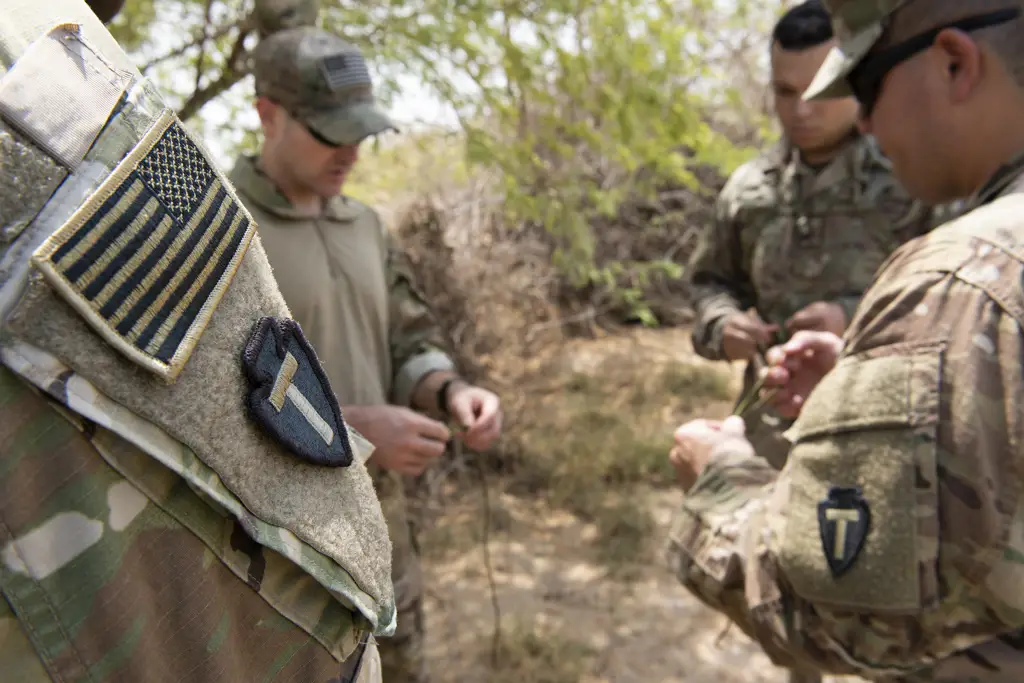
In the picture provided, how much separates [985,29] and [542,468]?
4.56 meters

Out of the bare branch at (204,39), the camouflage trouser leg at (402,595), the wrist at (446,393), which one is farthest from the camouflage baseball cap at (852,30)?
the bare branch at (204,39)

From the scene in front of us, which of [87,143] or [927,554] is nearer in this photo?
[87,143]

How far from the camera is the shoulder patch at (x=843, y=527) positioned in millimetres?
1144

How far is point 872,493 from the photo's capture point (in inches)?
44.8

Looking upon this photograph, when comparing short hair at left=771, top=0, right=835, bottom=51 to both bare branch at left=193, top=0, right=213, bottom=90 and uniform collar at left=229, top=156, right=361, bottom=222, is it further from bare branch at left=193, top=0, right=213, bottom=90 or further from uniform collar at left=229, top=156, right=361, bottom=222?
bare branch at left=193, top=0, right=213, bottom=90

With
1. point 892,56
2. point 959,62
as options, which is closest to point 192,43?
point 892,56

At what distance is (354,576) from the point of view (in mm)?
682

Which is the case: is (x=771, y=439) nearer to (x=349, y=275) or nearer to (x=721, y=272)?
(x=721, y=272)

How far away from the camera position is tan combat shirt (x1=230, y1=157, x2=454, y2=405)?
6.82 ft

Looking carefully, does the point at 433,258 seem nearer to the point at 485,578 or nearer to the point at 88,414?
the point at 485,578

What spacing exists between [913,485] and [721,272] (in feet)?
7.13

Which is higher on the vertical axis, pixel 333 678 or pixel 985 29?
pixel 985 29

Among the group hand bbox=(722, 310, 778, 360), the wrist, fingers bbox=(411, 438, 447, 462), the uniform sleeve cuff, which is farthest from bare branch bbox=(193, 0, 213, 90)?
hand bbox=(722, 310, 778, 360)

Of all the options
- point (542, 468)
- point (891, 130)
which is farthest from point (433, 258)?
point (891, 130)
